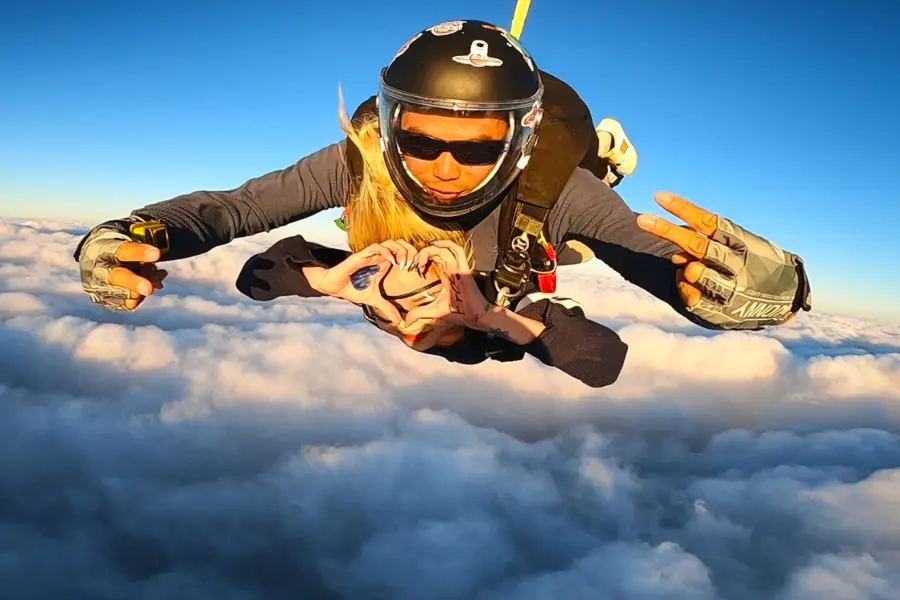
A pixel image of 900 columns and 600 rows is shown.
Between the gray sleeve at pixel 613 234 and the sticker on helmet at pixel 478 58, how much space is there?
0.79 metres

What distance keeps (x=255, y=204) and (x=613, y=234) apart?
2.10 metres

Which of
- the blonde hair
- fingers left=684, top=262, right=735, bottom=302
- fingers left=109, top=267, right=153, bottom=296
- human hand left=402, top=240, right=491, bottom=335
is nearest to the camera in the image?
fingers left=684, top=262, right=735, bottom=302

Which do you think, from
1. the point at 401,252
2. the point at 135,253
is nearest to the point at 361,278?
the point at 401,252

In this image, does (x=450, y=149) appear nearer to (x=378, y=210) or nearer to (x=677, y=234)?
(x=378, y=210)

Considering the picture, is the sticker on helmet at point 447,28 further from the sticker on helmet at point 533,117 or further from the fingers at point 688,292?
the fingers at point 688,292

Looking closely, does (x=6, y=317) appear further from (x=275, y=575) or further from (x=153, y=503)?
(x=275, y=575)

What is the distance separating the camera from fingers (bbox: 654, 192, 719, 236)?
1826 millimetres

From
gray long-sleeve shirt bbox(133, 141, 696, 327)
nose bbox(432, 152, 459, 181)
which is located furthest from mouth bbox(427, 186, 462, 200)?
gray long-sleeve shirt bbox(133, 141, 696, 327)

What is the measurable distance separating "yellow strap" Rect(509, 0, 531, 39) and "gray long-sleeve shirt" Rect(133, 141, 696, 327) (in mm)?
1271

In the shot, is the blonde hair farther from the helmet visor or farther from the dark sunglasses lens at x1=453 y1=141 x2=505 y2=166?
the dark sunglasses lens at x1=453 y1=141 x2=505 y2=166

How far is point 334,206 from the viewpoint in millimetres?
3561

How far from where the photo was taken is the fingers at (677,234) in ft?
5.82

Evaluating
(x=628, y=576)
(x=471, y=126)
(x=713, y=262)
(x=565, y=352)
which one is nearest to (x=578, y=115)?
(x=471, y=126)

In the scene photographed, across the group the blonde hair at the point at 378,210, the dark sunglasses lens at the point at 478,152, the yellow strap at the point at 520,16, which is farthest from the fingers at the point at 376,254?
the yellow strap at the point at 520,16
